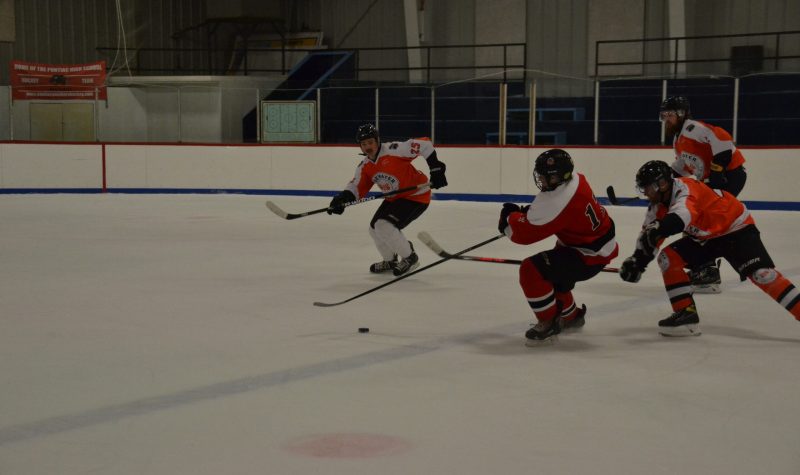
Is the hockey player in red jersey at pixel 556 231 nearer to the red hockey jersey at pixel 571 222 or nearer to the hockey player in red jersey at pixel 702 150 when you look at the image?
the red hockey jersey at pixel 571 222

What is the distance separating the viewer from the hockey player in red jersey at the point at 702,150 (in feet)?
18.9

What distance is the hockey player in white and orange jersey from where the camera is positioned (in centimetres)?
387

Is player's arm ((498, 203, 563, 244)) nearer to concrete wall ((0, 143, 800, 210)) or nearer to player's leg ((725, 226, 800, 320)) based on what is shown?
player's leg ((725, 226, 800, 320))

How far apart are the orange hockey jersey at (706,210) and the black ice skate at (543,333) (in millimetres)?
619

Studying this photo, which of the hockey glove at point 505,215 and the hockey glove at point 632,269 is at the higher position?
the hockey glove at point 505,215

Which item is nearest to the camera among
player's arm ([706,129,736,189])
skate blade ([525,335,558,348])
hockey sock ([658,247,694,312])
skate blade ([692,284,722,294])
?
skate blade ([525,335,558,348])

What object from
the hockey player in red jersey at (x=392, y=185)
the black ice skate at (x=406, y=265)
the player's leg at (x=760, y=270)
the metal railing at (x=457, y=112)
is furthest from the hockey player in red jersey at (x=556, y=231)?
the metal railing at (x=457, y=112)

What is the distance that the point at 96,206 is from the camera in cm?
1067

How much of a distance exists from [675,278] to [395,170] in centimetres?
244

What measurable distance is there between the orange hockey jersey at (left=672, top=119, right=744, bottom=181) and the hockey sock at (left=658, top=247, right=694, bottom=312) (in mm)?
1917

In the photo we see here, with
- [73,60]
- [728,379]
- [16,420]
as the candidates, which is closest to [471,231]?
[728,379]

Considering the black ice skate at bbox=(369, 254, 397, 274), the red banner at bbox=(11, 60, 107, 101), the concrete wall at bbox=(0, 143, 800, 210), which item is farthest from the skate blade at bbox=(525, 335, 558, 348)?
the red banner at bbox=(11, 60, 107, 101)

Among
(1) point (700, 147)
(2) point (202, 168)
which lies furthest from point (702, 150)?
(2) point (202, 168)

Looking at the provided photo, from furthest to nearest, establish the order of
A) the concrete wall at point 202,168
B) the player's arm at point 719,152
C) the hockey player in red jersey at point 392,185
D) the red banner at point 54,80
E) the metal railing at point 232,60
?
the metal railing at point 232,60 → the red banner at point 54,80 → the concrete wall at point 202,168 → the hockey player in red jersey at point 392,185 → the player's arm at point 719,152
